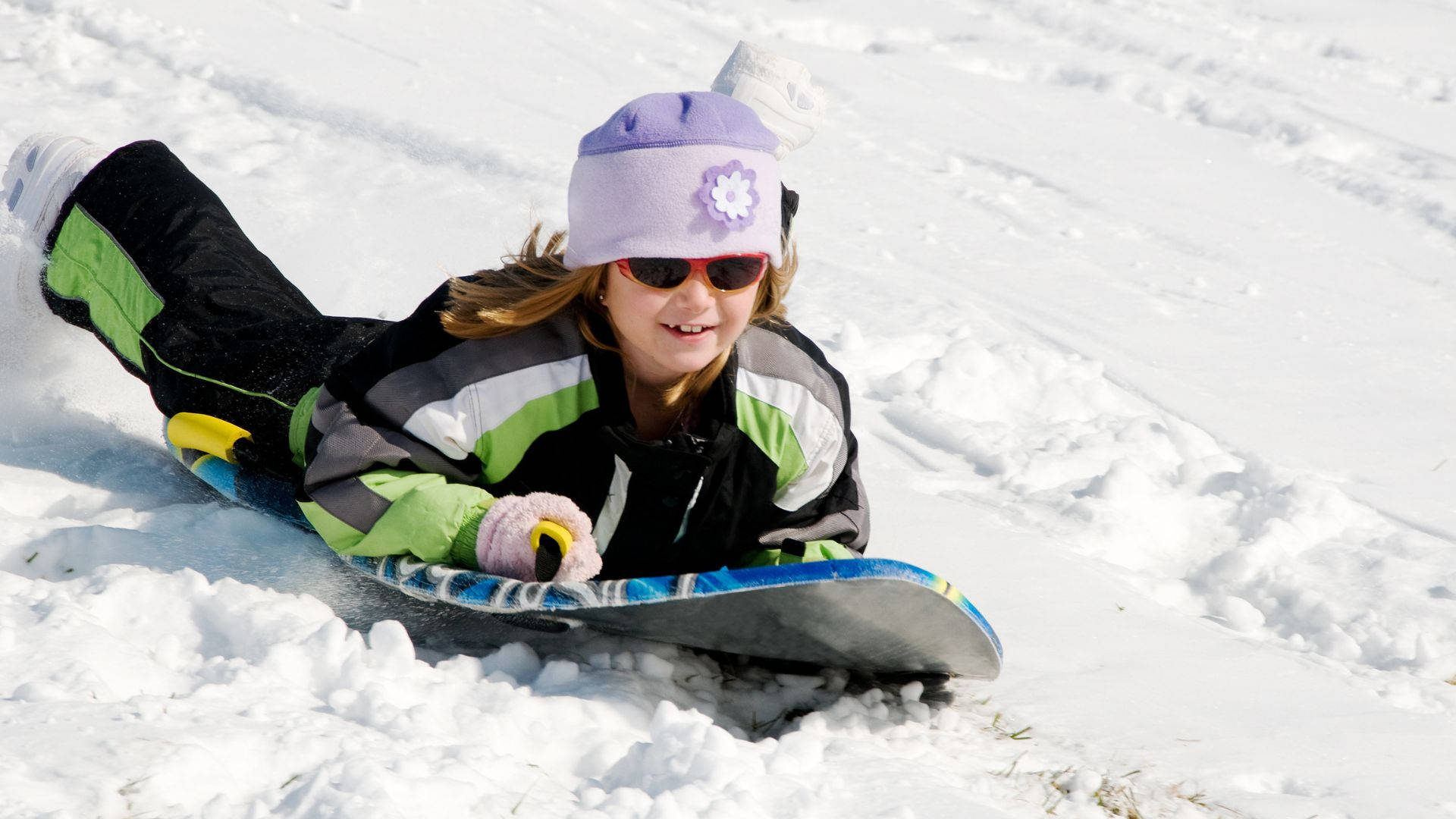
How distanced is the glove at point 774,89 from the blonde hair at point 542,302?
0.80m

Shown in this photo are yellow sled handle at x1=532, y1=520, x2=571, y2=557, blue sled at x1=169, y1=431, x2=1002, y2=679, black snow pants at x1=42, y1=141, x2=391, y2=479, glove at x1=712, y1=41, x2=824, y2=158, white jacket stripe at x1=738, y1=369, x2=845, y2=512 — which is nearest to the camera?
blue sled at x1=169, y1=431, x2=1002, y2=679

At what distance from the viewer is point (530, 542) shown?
79.8 inches

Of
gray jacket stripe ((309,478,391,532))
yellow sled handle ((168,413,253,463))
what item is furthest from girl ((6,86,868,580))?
yellow sled handle ((168,413,253,463))

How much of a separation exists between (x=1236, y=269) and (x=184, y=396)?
3913mm

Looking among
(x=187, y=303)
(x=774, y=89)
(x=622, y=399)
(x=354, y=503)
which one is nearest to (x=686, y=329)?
(x=622, y=399)

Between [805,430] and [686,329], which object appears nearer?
[686,329]

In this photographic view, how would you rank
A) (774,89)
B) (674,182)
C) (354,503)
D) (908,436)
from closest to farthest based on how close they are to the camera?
(674,182) → (354,503) → (774,89) → (908,436)

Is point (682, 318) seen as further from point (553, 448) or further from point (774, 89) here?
point (774, 89)

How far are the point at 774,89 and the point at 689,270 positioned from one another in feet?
3.54

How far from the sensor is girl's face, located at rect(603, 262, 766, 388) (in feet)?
6.81

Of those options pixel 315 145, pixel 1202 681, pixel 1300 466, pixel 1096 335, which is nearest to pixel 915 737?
pixel 1202 681

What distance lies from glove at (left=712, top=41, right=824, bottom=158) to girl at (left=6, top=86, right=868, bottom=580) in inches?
22.4

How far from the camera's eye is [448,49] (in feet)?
19.8

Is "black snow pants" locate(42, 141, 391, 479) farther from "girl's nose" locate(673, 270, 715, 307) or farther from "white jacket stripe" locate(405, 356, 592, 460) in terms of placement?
"girl's nose" locate(673, 270, 715, 307)
